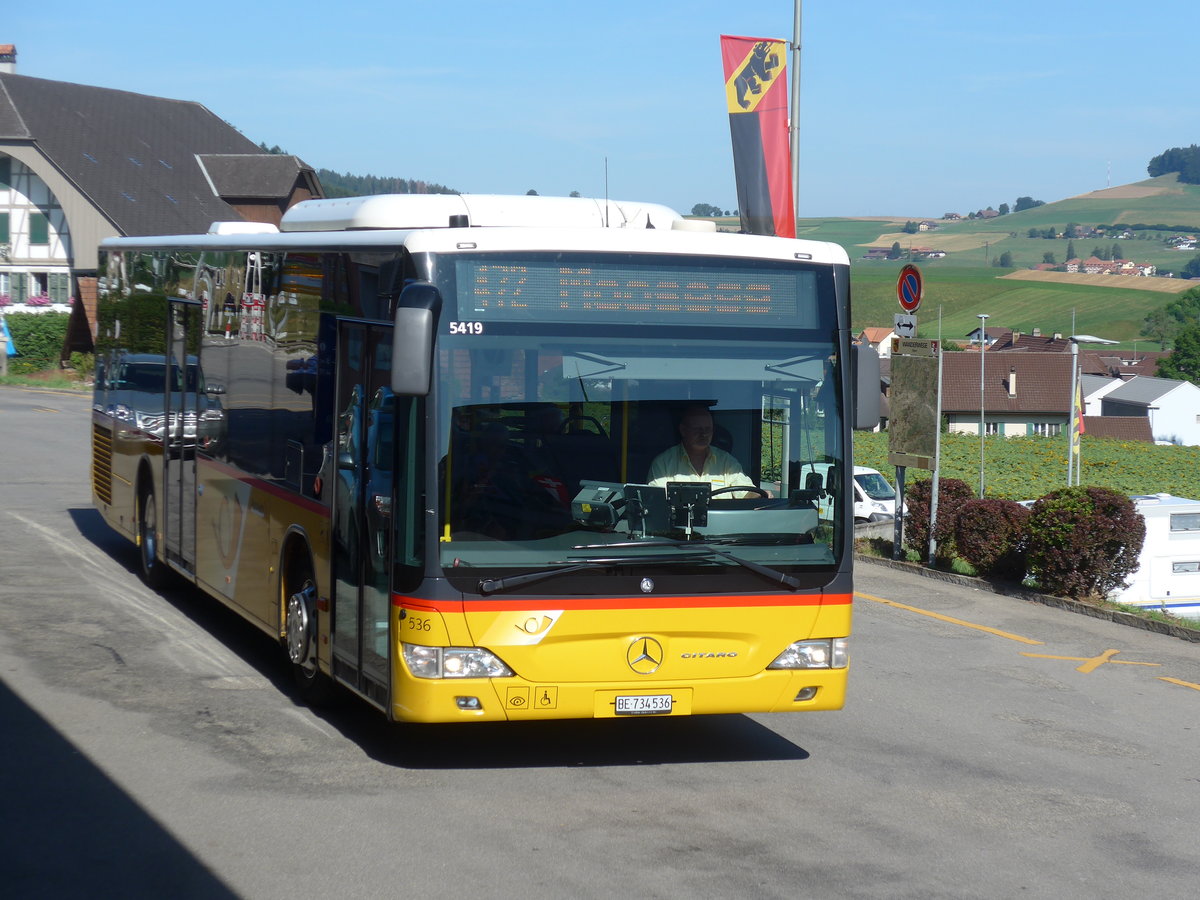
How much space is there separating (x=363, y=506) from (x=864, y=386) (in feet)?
9.12

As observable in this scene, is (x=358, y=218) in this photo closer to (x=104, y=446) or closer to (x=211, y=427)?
(x=211, y=427)

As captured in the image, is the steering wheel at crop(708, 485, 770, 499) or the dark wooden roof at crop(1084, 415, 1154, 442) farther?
the dark wooden roof at crop(1084, 415, 1154, 442)

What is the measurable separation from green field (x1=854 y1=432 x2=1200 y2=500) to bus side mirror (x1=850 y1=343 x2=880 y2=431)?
39741 millimetres

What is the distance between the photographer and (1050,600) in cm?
1516

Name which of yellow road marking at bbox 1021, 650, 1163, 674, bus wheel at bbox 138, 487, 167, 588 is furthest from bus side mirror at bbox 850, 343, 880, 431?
bus wheel at bbox 138, 487, 167, 588

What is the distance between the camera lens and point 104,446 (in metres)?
15.3

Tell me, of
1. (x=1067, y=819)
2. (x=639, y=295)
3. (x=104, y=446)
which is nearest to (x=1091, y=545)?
(x=1067, y=819)

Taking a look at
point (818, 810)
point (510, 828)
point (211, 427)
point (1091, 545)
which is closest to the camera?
point (510, 828)

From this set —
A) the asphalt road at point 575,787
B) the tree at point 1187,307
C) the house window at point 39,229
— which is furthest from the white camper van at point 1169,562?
the tree at point 1187,307

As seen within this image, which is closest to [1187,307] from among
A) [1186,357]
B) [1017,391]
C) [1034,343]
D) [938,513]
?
[1186,357]

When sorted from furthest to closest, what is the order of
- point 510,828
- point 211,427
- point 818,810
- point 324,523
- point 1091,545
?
point 1091,545
point 211,427
point 324,523
point 818,810
point 510,828

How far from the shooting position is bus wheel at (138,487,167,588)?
13109 mm

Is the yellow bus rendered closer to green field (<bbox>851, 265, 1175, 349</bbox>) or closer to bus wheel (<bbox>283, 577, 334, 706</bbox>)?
bus wheel (<bbox>283, 577, 334, 706</bbox>)

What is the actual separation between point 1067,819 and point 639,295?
3.43m
